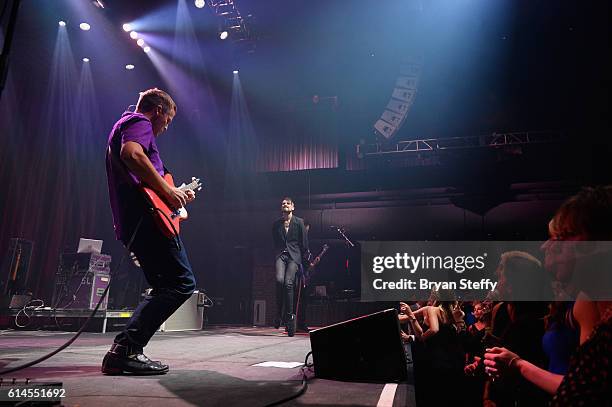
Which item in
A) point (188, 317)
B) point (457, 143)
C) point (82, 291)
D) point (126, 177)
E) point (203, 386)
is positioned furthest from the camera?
point (457, 143)

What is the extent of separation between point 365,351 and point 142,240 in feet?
3.88

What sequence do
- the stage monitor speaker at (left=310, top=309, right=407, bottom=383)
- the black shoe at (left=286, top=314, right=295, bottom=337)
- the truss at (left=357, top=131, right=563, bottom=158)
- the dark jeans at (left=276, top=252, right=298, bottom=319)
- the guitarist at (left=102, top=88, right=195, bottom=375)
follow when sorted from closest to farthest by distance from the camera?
the stage monitor speaker at (left=310, top=309, right=407, bottom=383)
the guitarist at (left=102, top=88, right=195, bottom=375)
the black shoe at (left=286, top=314, right=295, bottom=337)
the dark jeans at (left=276, top=252, right=298, bottom=319)
the truss at (left=357, top=131, right=563, bottom=158)

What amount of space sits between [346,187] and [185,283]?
7400mm

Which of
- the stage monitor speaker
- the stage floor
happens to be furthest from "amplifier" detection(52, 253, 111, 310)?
the stage monitor speaker

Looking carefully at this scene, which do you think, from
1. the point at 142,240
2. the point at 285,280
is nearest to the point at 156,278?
the point at 142,240

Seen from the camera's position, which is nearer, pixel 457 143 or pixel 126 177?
pixel 126 177

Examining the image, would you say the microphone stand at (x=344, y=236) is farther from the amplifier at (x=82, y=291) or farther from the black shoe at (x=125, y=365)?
the black shoe at (x=125, y=365)

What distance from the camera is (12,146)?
7047 mm

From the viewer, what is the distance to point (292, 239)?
5543 mm

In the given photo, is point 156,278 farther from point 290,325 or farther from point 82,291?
point 82,291

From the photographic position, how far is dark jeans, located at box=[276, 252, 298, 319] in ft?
17.3

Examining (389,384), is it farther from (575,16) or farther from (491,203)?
(575,16)

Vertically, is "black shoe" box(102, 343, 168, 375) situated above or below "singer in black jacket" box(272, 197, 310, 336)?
below

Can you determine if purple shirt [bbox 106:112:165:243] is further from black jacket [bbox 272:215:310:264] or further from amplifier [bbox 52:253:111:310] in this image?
amplifier [bbox 52:253:111:310]
